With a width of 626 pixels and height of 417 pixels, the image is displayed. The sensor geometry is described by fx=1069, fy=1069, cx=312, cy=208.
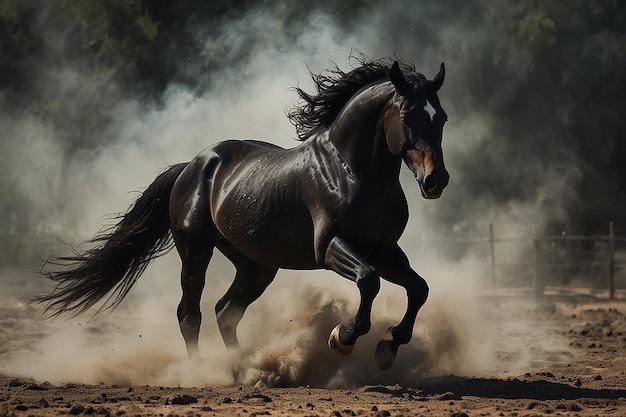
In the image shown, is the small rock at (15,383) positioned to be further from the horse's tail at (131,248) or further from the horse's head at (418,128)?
the horse's head at (418,128)

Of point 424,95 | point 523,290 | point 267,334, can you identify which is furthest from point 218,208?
point 523,290

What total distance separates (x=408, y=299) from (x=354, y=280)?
453 mm

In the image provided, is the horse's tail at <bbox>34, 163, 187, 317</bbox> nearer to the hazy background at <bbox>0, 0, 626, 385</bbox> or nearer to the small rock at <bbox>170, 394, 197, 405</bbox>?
the small rock at <bbox>170, 394, 197, 405</bbox>

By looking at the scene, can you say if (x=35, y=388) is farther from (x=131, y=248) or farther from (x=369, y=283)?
(x=369, y=283)

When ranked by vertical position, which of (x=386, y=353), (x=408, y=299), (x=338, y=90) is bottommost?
(x=386, y=353)

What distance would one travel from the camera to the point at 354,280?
6.64m

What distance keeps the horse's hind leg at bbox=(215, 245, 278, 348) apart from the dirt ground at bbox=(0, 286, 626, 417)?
885 mm

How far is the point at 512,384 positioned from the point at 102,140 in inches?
628

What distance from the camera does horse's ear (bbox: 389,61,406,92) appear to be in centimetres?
664

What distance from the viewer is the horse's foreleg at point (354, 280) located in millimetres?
6527

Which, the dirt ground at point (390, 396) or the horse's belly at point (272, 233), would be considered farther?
the horse's belly at point (272, 233)

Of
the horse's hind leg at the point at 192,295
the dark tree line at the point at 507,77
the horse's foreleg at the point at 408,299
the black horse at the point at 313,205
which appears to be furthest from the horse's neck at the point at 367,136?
the dark tree line at the point at 507,77

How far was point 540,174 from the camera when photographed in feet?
78.0

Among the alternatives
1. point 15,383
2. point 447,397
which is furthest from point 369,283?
point 15,383
